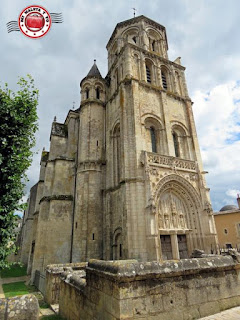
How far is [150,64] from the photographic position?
1911cm

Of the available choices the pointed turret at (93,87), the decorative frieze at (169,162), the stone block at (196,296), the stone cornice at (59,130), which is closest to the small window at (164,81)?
the pointed turret at (93,87)

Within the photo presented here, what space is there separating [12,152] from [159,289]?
5.50 metres

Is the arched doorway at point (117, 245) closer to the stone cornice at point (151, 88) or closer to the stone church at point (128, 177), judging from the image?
the stone church at point (128, 177)

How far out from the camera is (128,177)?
12.4m

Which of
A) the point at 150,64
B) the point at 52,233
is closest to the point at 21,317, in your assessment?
the point at 52,233

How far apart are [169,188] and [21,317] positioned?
38.7 feet

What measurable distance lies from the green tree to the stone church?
274 inches

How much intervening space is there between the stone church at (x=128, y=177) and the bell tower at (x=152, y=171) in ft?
0.21

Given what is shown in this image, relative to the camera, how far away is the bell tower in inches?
455

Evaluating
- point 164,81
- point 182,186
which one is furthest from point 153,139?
point 164,81

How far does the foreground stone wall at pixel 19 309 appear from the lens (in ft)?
9.39

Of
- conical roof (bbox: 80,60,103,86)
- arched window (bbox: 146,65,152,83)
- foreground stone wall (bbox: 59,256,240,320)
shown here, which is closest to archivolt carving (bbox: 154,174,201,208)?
foreground stone wall (bbox: 59,256,240,320)

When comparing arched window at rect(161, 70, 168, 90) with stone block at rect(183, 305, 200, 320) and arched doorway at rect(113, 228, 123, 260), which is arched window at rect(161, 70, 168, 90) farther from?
stone block at rect(183, 305, 200, 320)

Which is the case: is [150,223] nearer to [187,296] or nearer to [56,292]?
[56,292]
